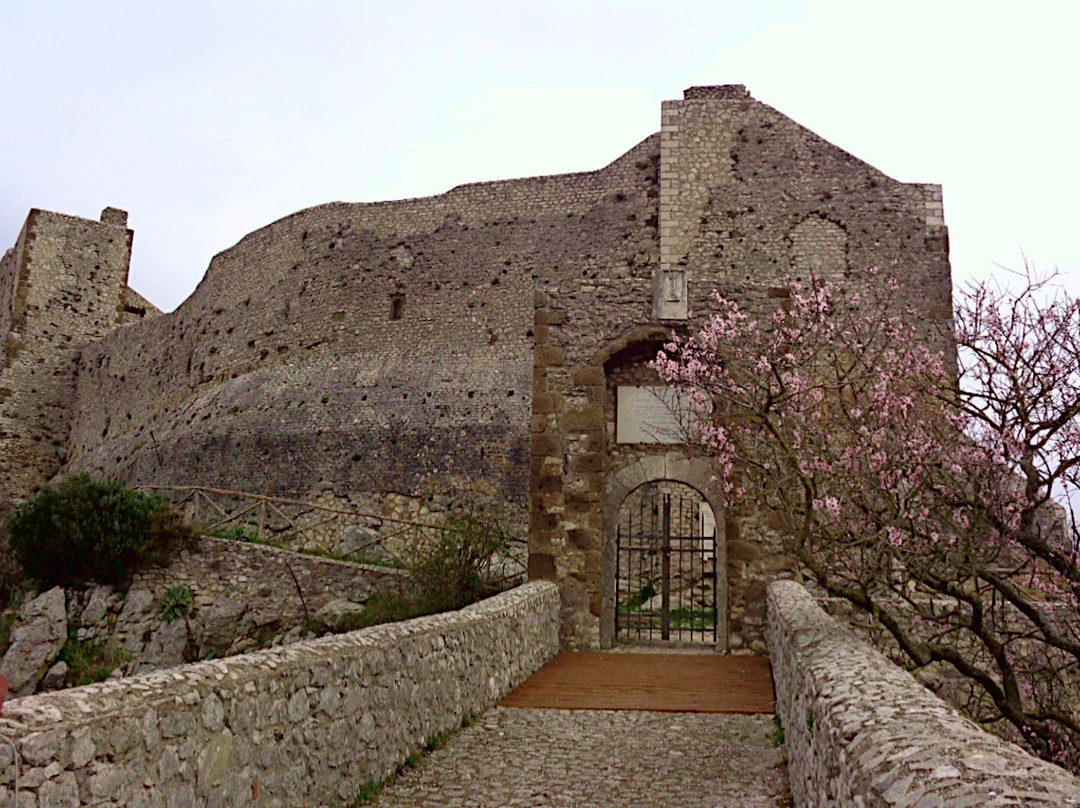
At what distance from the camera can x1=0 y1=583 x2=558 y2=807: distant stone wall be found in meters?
2.45

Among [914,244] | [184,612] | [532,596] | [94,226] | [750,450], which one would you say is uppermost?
[94,226]

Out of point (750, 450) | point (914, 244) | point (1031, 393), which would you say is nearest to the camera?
point (1031, 393)

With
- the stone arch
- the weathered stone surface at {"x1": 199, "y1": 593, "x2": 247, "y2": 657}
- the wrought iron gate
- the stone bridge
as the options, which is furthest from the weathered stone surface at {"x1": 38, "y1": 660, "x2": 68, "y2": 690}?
the stone bridge

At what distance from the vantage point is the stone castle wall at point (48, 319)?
1091 inches

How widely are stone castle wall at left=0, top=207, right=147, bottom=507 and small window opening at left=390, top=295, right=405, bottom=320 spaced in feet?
45.5

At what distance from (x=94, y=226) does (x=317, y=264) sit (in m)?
12.2

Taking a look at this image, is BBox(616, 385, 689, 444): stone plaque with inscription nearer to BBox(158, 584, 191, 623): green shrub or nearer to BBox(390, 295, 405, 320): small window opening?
BBox(158, 584, 191, 623): green shrub

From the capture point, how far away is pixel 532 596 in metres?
8.11

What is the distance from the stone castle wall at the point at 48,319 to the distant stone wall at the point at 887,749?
2787 cm

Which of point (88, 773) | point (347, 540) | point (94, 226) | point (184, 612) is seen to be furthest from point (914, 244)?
point (94, 226)

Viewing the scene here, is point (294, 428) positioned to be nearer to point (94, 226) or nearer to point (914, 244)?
point (914, 244)

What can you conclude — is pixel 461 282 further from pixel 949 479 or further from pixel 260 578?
pixel 949 479

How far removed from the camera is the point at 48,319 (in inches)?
1128

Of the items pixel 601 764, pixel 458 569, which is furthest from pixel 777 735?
pixel 458 569
